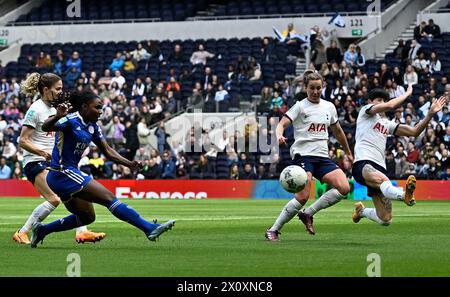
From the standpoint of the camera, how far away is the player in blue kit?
14.6m

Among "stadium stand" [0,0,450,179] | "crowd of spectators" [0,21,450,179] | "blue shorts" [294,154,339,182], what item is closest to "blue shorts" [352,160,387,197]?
"blue shorts" [294,154,339,182]

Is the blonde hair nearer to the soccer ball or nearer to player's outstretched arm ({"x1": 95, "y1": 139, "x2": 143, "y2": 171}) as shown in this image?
player's outstretched arm ({"x1": 95, "y1": 139, "x2": 143, "y2": 171})

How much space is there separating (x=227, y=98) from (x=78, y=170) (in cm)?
2536

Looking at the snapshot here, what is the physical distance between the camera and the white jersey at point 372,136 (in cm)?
1681

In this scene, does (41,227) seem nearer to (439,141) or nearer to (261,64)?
(439,141)

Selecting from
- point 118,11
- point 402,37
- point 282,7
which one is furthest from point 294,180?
point 118,11

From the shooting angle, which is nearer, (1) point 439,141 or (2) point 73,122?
(2) point 73,122

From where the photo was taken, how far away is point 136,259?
526 inches

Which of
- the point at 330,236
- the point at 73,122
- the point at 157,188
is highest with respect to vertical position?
the point at 73,122

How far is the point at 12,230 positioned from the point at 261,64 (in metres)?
23.2

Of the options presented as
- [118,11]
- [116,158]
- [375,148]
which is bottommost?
[375,148]

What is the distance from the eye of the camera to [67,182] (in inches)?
581

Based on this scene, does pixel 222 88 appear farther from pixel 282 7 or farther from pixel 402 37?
pixel 402 37
